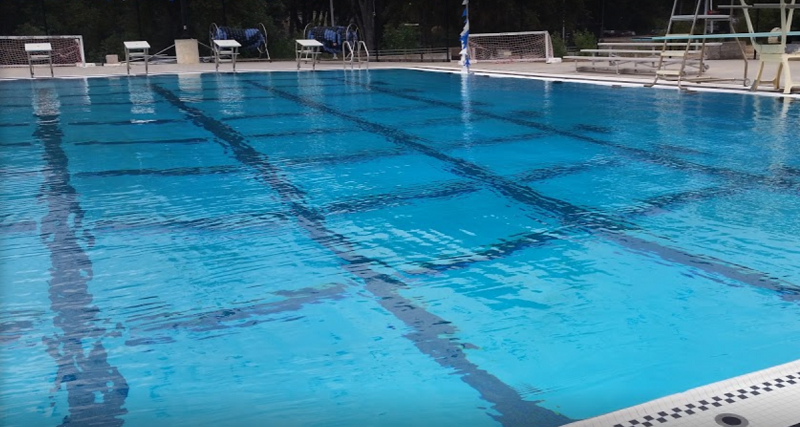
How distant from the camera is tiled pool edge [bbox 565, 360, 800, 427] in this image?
6.49 feet

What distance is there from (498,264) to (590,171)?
2.34 m

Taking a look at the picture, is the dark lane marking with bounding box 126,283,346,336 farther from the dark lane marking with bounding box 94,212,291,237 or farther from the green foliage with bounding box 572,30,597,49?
the green foliage with bounding box 572,30,597,49

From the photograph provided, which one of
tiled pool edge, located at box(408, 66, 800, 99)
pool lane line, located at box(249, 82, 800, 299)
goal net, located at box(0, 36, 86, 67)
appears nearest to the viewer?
pool lane line, located at box(249, 82, 800, 299)

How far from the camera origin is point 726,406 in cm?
206

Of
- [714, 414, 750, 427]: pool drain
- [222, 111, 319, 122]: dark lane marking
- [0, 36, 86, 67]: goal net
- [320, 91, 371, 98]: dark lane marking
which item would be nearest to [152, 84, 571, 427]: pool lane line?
[714, 414, 750, 427]: pool drain

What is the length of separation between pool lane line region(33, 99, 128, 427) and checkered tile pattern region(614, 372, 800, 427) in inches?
61.5

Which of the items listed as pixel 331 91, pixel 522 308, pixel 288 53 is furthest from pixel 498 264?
pixel 288 53

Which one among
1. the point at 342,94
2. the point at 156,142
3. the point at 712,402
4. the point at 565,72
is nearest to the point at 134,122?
the point at 156,142

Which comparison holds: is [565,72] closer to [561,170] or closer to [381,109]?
[381,109]

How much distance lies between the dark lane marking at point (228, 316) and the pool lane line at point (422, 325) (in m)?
0.25

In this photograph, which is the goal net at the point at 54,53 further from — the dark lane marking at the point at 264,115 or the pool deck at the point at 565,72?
the dark lane marking at the point at 264,115

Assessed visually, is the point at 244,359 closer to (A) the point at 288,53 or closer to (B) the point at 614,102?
(B) the point at 614,102

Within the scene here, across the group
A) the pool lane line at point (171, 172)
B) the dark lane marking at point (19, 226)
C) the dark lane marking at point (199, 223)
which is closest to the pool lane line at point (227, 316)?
the dark lane marking at point (199, 223)

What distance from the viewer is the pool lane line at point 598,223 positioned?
3158 mm
